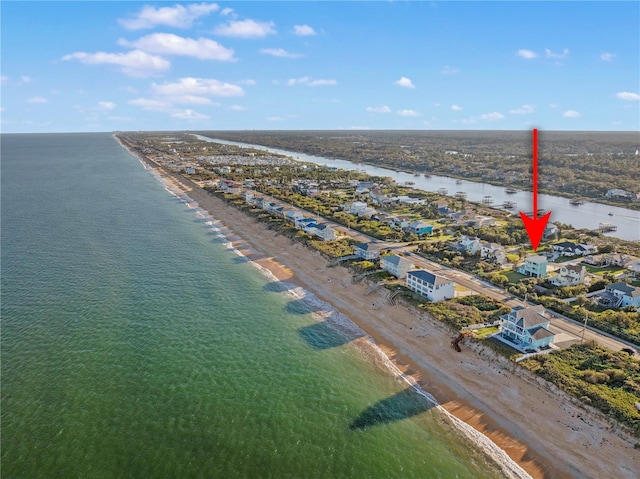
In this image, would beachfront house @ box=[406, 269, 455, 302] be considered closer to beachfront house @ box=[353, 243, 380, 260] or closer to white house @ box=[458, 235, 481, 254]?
beachfront house @ box=[353, 243, 380, 260]

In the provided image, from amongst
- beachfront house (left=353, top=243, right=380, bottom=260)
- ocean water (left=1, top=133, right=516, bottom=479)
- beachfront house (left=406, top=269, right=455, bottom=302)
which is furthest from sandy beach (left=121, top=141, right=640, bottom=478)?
beachfront house (left=353, top=243, right=380, bottom=260)

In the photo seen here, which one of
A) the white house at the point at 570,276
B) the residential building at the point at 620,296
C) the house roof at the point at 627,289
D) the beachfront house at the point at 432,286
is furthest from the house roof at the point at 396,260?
the house roof at the point at 627,289

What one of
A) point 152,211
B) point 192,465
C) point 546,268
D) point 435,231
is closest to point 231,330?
point 192,465

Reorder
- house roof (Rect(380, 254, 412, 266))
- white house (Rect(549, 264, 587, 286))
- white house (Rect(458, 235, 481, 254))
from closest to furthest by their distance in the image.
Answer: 1. white house (Rect(549, 264, 587, 286))
2. house roof (Rect(380, 254, 412, 266))
3. white house (Rect(458, 235, 481, 254))

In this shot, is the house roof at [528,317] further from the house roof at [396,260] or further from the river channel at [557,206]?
the river channel at [557,206]

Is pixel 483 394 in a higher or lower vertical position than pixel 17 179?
lower

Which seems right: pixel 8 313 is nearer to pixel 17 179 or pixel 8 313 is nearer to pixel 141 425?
pixel 141 425

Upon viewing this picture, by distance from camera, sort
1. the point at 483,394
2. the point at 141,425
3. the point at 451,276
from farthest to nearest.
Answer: the point at 451,276 < the point at 483,394 < the point at 141,425
